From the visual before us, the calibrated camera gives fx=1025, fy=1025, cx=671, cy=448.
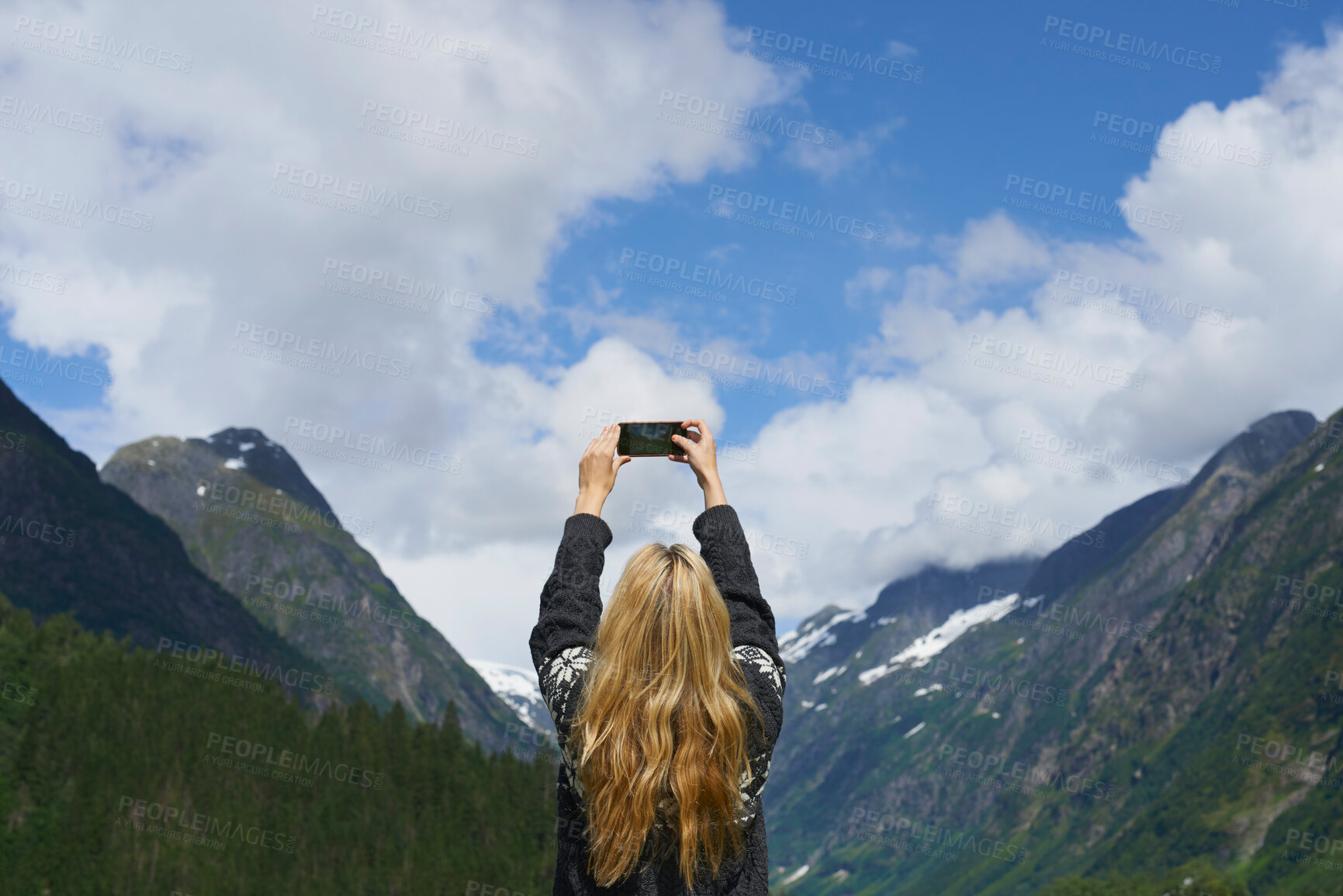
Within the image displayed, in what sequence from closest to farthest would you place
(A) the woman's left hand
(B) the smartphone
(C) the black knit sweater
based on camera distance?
(C) the black knit sweater < (A) the woman's left hand < (B) the smartphone

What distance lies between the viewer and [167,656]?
18700 centimetres

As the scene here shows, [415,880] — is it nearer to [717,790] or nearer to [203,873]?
[203,873]

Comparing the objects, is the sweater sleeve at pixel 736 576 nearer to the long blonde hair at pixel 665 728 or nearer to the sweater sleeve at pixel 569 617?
the long blonde hair at pixel 665 728

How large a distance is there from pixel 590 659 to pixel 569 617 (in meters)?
0.36

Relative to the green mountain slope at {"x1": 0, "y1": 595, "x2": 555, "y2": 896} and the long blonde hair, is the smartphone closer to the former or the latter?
the long blonde hair

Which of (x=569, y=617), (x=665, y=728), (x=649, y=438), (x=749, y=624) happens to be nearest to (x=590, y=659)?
(x=569, y=617)

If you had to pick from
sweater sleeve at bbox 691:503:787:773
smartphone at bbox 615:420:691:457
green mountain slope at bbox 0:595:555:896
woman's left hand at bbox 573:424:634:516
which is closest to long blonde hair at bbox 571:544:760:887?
sweater sleeve at bbox 691:503:787:773

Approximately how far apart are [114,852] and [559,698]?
522ft

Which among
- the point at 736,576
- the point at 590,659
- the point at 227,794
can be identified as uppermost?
the point at 227,794

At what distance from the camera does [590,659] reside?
19.3 feet

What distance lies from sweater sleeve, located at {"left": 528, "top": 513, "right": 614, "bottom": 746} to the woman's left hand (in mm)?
158

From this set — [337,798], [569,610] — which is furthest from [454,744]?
[569,610]

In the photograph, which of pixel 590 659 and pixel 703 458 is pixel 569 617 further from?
pixel 703 458

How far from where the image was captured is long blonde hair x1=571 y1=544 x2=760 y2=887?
549 centimetres
